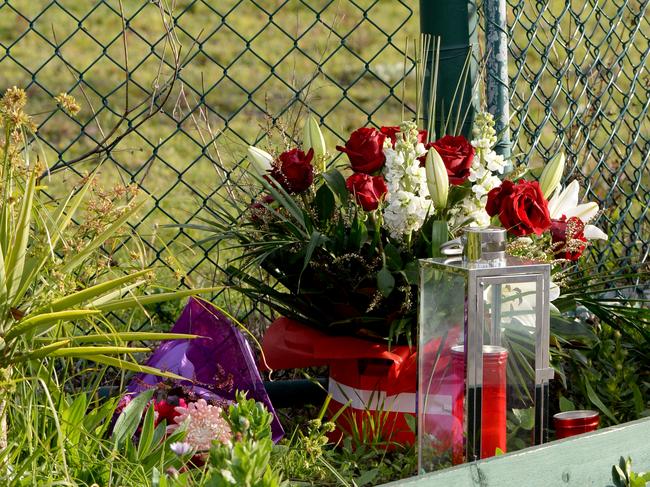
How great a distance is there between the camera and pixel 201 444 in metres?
2.02

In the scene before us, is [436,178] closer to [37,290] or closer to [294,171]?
[294,171]

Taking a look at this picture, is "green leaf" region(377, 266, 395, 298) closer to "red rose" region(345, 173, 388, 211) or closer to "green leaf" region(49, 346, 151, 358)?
"red rose" region(345, 173, 388, 211)

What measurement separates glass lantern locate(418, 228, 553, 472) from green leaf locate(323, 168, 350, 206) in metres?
0.38

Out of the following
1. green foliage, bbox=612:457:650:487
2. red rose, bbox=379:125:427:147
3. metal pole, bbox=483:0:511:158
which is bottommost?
green foliage, bbox=612:457:650:487

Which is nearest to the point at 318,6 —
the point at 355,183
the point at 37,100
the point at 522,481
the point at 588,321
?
the point at 37,100

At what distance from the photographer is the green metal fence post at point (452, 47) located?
2.59 meters

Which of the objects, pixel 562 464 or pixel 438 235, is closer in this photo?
pixel 562 464

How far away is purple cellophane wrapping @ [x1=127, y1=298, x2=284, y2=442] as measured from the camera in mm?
2182

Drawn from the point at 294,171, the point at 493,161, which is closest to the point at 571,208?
the point at 493,161

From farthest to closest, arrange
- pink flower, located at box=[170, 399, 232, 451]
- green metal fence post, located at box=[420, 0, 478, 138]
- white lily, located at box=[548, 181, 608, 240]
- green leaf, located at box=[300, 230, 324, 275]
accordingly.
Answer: green metal fence post, located at box=[420, 0, 478, 138] → white lily, located at box=[548, 181, 608, 240] → green leaf, located at box=[300, 230, 324, 275] → pink flower, located at box=[170, 399, 232, 451]

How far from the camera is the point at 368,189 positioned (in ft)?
7.11

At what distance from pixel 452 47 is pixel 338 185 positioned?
55 cm

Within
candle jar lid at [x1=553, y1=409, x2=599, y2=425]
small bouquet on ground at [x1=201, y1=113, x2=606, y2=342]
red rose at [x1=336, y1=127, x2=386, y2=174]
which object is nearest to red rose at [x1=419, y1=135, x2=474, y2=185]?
small bouquet on ground at [x1=201, y1=113, x2=606, y2=342]

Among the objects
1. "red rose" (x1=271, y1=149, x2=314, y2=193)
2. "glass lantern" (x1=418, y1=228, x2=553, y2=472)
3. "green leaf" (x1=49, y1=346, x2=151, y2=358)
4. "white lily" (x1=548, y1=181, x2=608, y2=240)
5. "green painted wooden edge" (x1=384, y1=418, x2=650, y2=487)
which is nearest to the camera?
"green painted wooden edge" (x1=384, y1=418, x2=650, y2=487)
